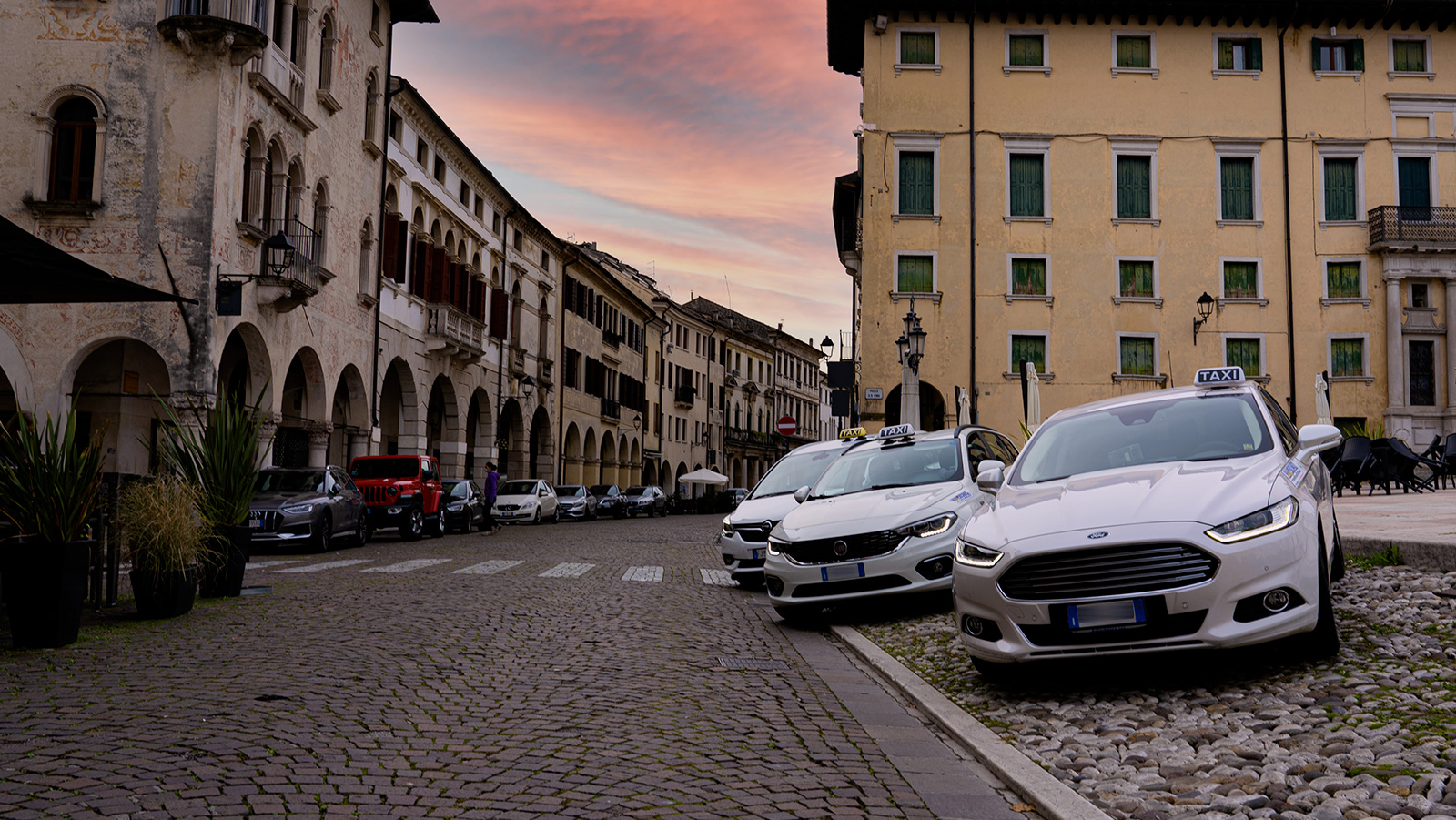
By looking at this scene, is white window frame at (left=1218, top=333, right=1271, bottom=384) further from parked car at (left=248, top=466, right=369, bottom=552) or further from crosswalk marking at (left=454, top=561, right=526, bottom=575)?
crosswalk marking at (left=454, top=561, right=526, bottom=575)

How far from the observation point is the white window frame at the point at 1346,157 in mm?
37906

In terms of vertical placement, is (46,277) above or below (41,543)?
above

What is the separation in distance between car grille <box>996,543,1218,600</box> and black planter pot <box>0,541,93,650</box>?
6202 millimetres

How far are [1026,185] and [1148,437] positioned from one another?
3163 cm

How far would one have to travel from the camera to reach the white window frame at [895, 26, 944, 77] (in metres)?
37.9

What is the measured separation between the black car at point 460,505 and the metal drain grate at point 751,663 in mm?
21660

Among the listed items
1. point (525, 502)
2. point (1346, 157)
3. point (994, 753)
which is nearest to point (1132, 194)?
point (1346, 157)

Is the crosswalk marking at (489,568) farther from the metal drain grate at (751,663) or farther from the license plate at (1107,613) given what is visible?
the license plate at (1107,613)

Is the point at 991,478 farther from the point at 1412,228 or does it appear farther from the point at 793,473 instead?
the point at 1412,228

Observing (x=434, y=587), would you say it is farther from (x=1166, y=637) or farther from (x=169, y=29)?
(x=169, y=29)

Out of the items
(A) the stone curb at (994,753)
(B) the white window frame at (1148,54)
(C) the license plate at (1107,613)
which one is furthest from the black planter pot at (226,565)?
(B) the white window frame at (1148,54)

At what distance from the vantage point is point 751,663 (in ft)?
27.8

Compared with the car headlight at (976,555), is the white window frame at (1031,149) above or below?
above

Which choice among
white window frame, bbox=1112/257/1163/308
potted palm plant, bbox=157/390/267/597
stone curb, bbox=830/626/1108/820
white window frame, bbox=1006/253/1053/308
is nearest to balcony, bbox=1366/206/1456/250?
white window frame, bbox=1112/257/1163/308
